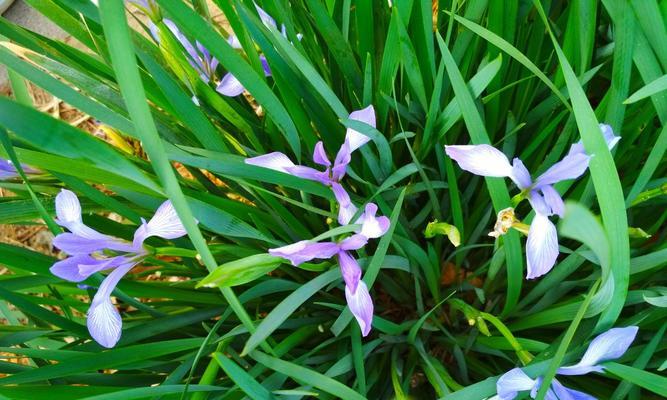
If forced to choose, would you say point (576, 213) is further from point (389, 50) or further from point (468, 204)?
point (468, 204)

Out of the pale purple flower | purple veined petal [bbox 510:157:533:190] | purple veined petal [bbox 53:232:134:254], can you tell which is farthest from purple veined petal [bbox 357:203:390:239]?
the pale purple flower

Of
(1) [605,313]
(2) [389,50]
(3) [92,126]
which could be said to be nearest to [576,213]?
(1) [605,313]

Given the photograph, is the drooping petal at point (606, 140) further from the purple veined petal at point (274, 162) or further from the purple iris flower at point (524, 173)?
the purple veined petal at point (274, 162)

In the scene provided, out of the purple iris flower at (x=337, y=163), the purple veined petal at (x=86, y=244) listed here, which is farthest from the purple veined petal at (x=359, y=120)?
the purple veined petal at (x=86, y=244)

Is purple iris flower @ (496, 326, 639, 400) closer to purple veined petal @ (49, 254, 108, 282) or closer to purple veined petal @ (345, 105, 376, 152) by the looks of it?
purple veined petal @ (345, 105, 376, 152)

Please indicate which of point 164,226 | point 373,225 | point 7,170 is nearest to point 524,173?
point 373,225

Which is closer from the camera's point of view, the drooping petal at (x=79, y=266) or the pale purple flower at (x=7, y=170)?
the drooping petal at (x=79, y=266)
